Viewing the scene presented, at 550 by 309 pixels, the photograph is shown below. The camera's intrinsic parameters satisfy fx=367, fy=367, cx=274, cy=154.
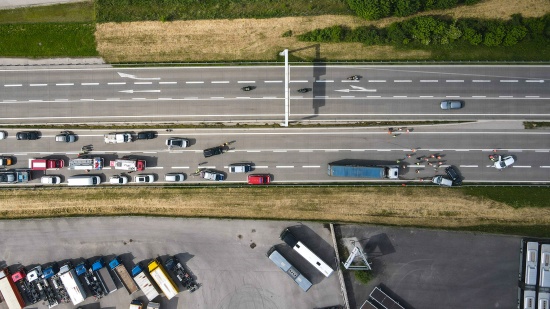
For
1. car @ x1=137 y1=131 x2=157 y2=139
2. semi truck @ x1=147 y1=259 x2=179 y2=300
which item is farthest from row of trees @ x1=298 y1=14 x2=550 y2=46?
semi truck @ x1=147 y1=259 x2=179 y2=300

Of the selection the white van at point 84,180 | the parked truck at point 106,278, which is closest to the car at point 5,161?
the white van at point 84,180

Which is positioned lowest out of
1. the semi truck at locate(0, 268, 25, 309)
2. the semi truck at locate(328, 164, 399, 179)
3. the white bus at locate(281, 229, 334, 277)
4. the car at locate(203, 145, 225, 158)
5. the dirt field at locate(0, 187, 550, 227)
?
the semi truck at locate(0, 268, 25, 309)

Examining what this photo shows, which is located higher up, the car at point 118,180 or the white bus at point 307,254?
the car at point 118,180

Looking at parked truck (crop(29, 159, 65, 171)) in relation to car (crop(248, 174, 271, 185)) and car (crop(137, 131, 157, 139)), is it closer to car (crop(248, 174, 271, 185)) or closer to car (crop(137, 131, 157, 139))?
car (crop(137, 131, 157, 139))

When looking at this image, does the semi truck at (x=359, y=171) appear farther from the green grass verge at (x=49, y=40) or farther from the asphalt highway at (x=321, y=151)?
the green grass verge at (x=49, y=40)

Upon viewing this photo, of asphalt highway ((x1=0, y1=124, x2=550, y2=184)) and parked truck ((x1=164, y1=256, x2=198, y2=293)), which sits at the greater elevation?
asphalt highway ((x1=0, y1=124, x2=550, y2=184))
